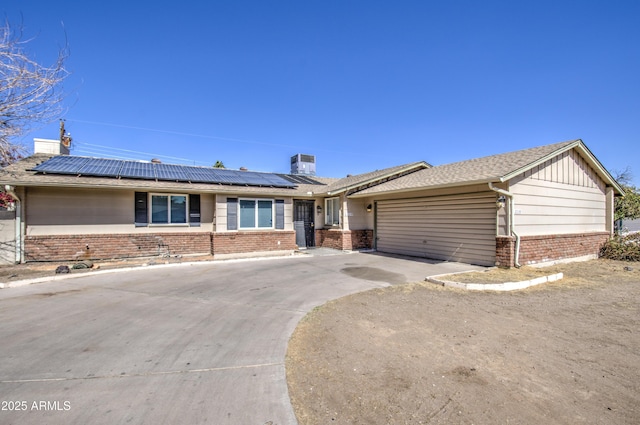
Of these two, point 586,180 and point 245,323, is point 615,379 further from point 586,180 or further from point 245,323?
point 586,180

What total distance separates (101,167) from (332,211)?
10.5 metres

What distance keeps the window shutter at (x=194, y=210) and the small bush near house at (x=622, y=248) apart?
17228 millimetres

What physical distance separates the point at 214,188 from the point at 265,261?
3.78m

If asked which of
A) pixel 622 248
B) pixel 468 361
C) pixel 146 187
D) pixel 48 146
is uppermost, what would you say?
pixel 48 146

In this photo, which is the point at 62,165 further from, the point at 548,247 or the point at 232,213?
the point at 548,247

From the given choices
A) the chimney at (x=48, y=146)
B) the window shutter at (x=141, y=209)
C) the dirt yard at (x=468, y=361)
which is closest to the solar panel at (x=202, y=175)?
the window shutter at (x=141, y=209)

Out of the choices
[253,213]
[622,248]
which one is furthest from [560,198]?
[253,213]

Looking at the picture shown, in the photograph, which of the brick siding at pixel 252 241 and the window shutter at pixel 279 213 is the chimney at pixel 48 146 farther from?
the window shutter at pixel 279 213

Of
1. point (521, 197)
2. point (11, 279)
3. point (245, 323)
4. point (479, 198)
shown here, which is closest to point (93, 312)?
point (245, 323)

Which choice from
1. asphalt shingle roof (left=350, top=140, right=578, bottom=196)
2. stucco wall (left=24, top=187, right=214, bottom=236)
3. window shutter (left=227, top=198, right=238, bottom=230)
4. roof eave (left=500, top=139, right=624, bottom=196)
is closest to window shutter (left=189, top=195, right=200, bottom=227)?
stucco wall (left=24, top=187, right=214, bottom=236)

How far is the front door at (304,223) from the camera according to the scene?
16.1 m

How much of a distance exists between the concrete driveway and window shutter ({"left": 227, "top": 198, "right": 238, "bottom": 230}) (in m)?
4.61

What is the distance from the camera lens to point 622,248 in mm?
12656

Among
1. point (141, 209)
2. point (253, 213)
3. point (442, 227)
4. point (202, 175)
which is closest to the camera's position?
point (442, 227)
